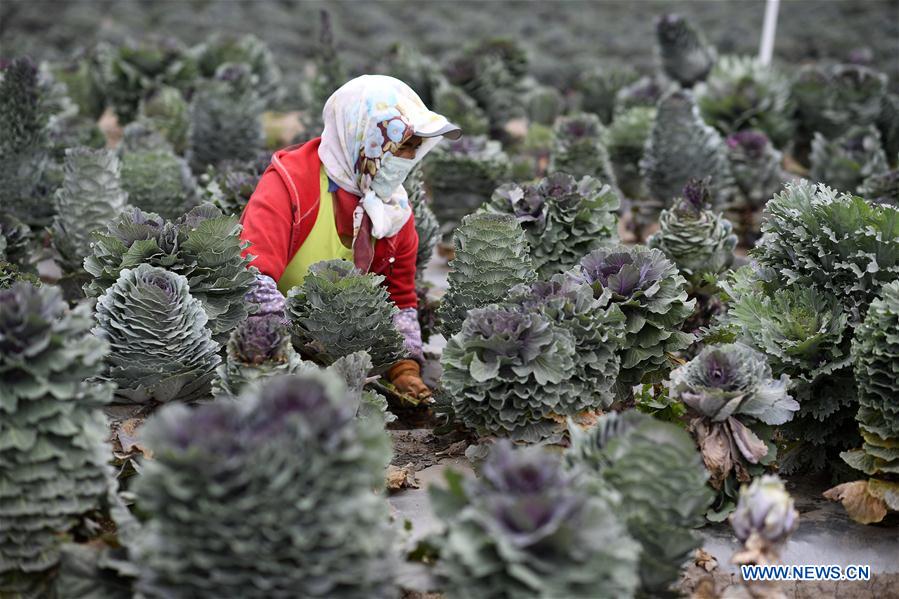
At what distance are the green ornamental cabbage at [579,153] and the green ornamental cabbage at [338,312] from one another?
2.08 m

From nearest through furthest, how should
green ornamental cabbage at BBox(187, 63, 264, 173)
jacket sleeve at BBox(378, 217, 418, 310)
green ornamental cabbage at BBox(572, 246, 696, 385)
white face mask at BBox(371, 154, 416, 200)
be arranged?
green ornamental cabbage at BBox(572, 246, 696, 385), white face mask at BBox(371, 154, 416, 200), jacket sleeve at BBox(378, 217, 418, 310), green ornamental cabbage at BBox(187, 63, 264, 173)

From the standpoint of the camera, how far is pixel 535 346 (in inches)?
103

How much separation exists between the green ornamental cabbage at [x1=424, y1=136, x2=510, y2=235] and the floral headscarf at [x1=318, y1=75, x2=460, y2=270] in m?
1.49

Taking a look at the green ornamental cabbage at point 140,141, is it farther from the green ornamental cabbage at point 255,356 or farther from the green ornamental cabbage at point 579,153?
the green ornamental cabbage at point 255,356

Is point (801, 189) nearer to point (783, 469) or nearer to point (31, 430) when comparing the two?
point (783, 469)

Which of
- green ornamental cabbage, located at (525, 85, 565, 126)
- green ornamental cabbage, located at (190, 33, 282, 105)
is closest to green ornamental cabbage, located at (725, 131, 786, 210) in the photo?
green ornamental cabbage, located at (525, 85, 565, 126)

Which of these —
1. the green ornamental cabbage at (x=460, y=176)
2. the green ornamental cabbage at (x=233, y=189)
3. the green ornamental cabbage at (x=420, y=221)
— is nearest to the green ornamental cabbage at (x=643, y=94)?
the green ornamental cabbage at (x=460, y=176)

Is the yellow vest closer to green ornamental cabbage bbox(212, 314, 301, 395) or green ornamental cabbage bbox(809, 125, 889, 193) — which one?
green ornamental cabbage bbox(212, 314, 301, 395)

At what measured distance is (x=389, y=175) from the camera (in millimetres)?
3240

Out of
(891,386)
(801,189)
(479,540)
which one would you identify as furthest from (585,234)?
(479,540)

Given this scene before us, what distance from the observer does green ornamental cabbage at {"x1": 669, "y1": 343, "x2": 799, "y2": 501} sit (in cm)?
255

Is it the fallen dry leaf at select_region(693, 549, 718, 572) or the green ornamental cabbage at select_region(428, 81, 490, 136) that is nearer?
the fallen dry leaf at select_region(693, 549, 718, 572)

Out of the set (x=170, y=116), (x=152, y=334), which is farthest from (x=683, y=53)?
(x=152, y=334)

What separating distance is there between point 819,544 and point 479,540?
4.19ft
